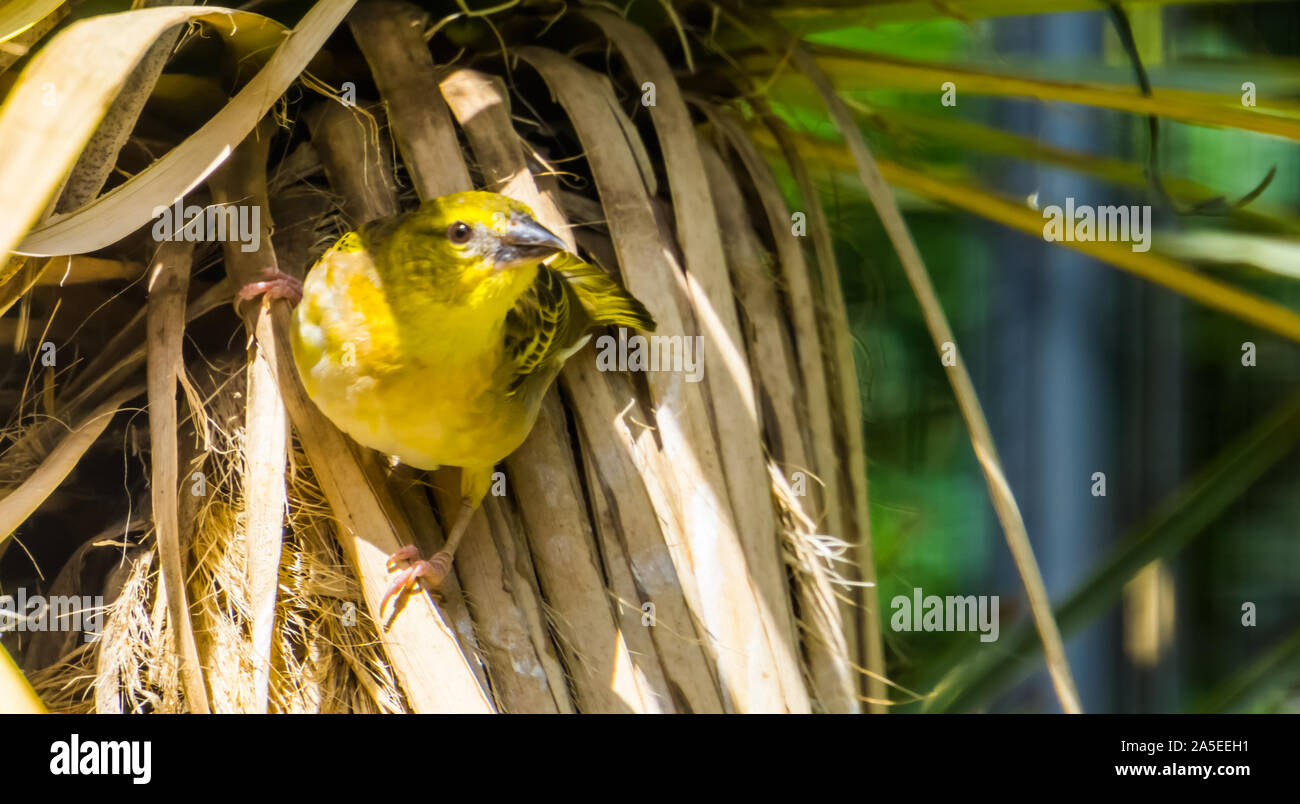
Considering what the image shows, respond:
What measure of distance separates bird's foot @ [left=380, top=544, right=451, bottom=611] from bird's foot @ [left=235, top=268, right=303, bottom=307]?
377mm

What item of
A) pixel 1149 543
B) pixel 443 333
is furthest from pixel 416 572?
pixel 1149 543

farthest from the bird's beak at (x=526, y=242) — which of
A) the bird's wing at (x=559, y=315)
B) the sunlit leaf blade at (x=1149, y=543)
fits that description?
the sunlit leaf blade at (x=1149, y=543)

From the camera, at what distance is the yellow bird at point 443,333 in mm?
1336

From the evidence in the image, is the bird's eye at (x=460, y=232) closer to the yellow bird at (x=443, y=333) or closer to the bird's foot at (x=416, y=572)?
the yellow bird at (x=443, y=333)

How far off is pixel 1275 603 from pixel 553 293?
1.23 metres

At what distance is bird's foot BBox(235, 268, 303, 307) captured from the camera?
1.35 m

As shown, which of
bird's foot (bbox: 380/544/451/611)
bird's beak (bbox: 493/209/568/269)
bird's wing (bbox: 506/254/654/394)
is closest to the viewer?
bird's foot (bbox: 380/544/451/611)

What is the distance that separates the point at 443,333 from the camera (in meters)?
1.45

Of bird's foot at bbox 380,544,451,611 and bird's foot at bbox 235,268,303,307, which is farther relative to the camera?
bird's foot at bbox 235,268,303,307

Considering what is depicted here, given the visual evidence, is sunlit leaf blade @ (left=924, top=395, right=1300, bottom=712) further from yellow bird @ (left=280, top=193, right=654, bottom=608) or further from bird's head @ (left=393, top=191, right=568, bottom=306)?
bird's head @ (left=393, top=191, right=568, bottom=306)

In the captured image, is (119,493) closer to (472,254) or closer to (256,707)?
(256,707)

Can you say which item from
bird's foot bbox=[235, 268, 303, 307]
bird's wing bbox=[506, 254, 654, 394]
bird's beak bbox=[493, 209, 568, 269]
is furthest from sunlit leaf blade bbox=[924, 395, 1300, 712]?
bird's foot bbox=[235, 268, 303, 307]

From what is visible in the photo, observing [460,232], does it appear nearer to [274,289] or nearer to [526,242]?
[526,242]

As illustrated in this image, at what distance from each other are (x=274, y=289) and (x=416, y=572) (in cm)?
42
